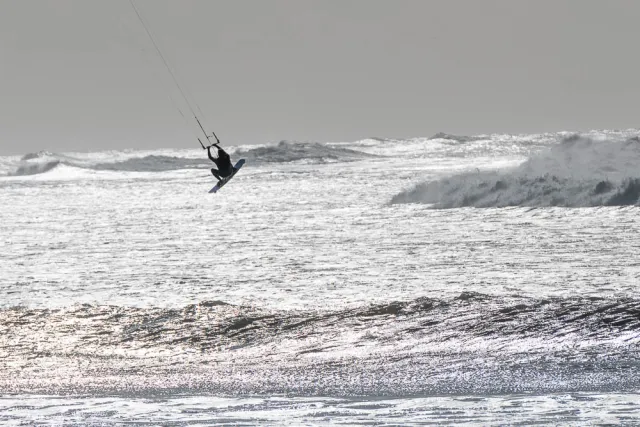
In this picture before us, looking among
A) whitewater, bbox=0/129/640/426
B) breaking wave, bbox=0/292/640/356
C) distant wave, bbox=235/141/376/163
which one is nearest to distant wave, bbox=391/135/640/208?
whitewater, bbox=0/129/640/426

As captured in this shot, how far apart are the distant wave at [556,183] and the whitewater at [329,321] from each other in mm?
2105

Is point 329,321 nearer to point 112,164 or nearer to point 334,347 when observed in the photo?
point 334,347

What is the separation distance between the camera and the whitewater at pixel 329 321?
439 inches

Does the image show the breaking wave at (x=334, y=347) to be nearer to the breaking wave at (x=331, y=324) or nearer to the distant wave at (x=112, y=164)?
the breaking wave at (x=331, y=324)

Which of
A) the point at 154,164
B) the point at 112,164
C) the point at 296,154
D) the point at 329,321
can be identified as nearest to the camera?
the point at 329,321

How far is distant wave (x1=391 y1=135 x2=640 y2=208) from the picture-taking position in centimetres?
4200

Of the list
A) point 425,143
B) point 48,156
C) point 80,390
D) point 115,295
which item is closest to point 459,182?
point 115,295

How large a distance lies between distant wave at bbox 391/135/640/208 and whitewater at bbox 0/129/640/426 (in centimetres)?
210

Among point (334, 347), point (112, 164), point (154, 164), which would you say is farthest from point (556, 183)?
point (154, 164)

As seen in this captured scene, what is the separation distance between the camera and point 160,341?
15.8m

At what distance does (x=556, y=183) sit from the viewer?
148ft

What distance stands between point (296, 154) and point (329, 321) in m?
132

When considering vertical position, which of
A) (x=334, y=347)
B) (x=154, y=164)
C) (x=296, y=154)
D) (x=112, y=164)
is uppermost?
(x=112, y=164)

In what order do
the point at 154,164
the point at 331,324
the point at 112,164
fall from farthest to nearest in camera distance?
the point at 154,164
the point at 112,164
the point at 331,324
